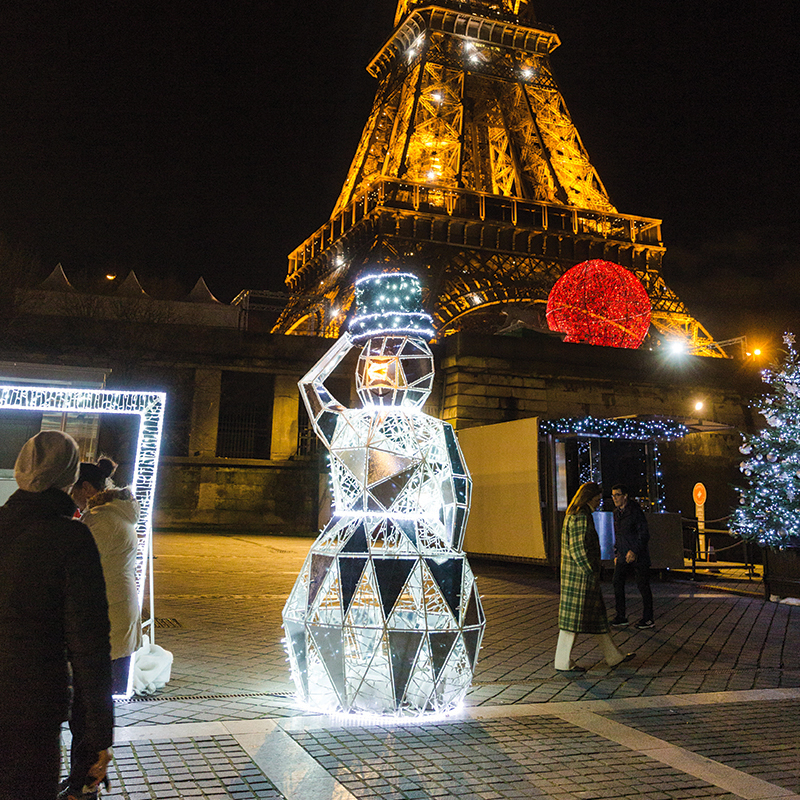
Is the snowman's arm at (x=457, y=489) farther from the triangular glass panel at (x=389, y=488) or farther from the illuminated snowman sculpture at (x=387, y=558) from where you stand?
the triangular glass panel at (x=389, y=488)

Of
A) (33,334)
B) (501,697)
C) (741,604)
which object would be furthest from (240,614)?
(33,334)

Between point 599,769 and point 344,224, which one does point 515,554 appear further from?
point 344,224

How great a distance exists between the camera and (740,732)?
15.6ft

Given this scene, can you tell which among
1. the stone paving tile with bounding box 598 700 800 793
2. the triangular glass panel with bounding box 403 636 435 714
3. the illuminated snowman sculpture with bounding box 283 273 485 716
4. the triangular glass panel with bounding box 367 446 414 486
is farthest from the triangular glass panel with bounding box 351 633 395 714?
the stone paving tile with bounding box 598 700 800 793

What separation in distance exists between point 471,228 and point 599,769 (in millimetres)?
37711

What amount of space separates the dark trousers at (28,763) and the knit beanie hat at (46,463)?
0.74m

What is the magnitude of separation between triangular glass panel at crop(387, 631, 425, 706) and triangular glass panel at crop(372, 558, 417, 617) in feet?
0.54

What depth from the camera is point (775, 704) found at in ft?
17.9

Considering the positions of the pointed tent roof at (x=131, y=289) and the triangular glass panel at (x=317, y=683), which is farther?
the pointed tent roof at (x=131, y=289)

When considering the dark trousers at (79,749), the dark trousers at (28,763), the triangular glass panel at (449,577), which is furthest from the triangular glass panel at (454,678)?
the dark trousers at (28,763)

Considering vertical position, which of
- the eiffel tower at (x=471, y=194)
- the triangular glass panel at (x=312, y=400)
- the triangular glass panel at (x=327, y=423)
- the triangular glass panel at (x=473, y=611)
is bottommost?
the triangular glass panel at (x=473, y=611)

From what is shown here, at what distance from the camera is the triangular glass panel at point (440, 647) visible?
462 cm

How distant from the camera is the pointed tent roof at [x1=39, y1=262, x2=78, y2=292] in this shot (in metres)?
32.5

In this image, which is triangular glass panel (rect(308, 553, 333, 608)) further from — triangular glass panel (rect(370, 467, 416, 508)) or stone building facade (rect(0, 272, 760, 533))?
stone building facade (rect(0, 272, 760, 533))
